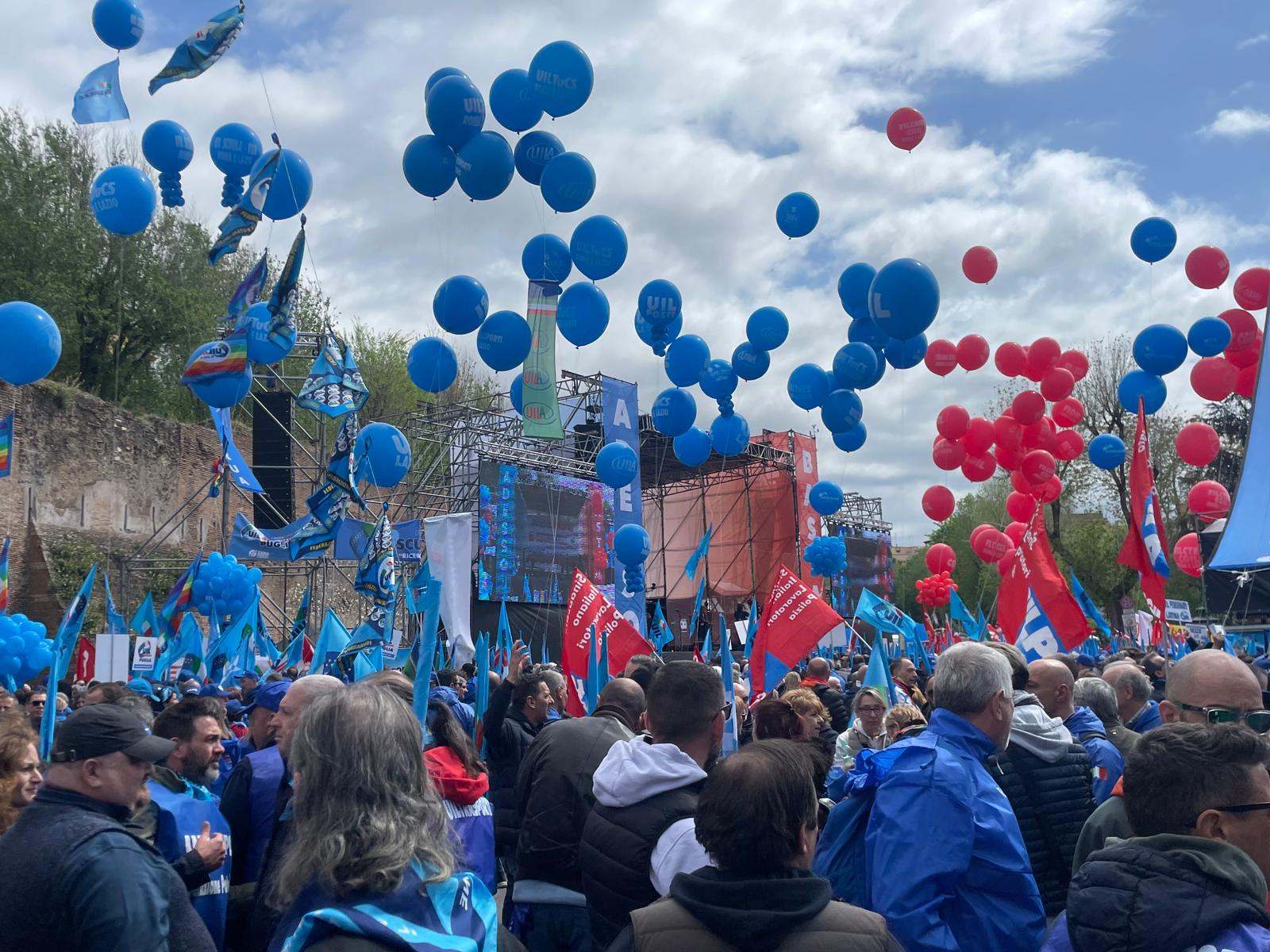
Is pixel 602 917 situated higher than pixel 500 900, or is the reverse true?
pixel 602 917

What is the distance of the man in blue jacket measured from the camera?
255 cm

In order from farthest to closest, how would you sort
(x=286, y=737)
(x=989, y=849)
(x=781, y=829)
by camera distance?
(x=286, y=737) < (x=989, y=849) < (x=781, y=829)

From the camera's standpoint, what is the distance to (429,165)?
10016 millimetres

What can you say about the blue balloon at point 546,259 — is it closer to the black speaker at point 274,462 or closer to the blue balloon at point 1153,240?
the blue balloon at point 1153,240

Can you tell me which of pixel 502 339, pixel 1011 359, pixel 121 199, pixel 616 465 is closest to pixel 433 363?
pixel 502 339

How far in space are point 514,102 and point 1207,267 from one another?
29.0 feet

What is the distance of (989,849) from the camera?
8.68 ft

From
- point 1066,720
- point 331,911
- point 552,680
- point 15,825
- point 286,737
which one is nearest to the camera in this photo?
point 331,911

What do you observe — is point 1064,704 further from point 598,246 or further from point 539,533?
point 539,533

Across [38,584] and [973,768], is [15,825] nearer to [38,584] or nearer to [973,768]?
[973,768]

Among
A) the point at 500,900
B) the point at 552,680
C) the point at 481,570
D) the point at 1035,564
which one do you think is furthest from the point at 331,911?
the point at 481,570

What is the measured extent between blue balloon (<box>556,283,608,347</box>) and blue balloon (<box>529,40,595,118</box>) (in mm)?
2258

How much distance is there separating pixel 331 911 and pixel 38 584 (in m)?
19.2

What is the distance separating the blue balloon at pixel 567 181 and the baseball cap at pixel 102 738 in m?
Result: 8.55
